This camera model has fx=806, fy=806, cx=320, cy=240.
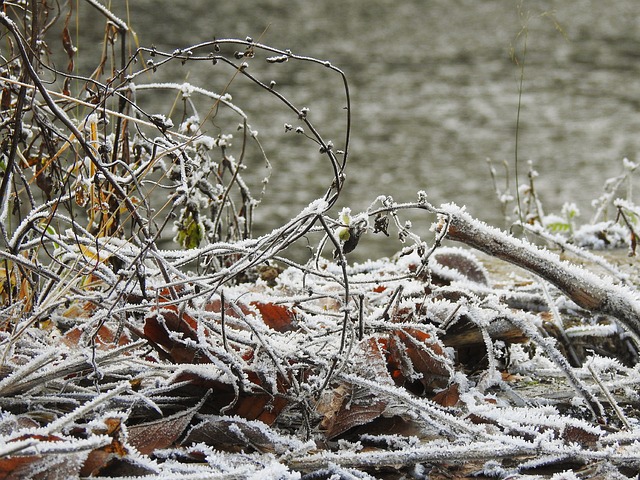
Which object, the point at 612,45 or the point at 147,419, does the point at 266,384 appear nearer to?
the point at 147,419

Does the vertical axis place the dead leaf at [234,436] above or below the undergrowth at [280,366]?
below

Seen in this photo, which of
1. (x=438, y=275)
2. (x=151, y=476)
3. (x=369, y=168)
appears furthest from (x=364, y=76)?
(x=151, y=476)

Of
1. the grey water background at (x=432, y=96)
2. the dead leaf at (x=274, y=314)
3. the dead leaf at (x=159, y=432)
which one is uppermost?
the grey water background at (x=432, y=96)

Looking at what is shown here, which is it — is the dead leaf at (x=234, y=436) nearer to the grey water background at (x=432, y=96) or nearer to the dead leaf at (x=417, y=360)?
the dead leaf at (x=417, y=360)

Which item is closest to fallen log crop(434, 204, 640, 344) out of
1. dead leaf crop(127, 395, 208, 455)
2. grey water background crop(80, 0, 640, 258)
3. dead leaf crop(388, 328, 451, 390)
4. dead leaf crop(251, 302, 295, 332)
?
dead leaf crop(388, 328, 451, 390)

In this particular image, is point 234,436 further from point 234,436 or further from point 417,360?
point 417,360

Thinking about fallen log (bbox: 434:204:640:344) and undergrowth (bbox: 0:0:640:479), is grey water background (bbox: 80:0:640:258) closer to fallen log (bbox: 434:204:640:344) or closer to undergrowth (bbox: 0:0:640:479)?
undergrowth (bbox: 0:0:640:479)

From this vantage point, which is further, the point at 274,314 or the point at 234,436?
the point at 274,314

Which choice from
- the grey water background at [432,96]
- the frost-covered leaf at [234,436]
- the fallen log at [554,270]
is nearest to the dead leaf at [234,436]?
the frost-covered leaf at [234,436]

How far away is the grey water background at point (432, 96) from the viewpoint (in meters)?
9.32

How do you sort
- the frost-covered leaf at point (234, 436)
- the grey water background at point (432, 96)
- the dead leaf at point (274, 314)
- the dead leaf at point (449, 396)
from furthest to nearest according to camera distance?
the grey water background at point (432, 96) < the dead leaf at point (274, 314) < the dead leaf at point (449, 396) < the frost-covered leaf at point (234, 436)

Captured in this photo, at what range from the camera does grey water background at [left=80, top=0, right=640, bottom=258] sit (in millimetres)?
9320

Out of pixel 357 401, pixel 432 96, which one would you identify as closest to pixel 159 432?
pixel 357 401

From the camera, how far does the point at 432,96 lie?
1391 cm
